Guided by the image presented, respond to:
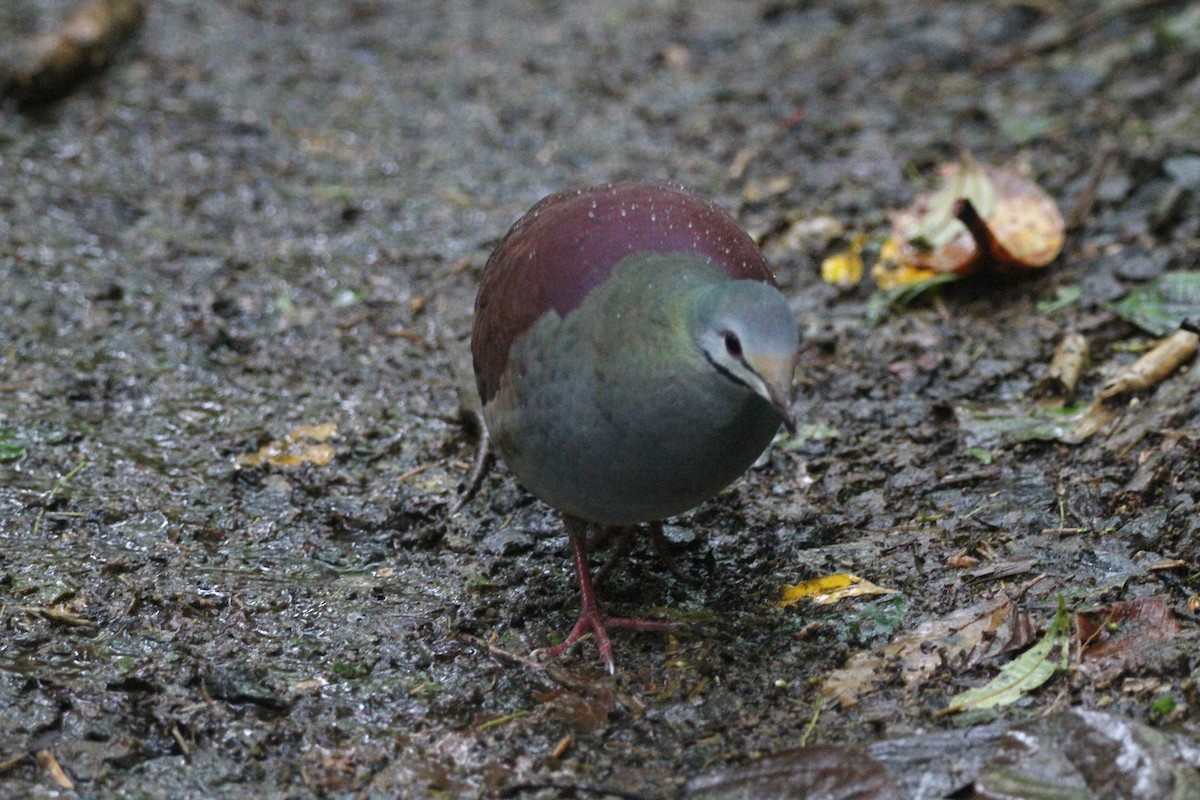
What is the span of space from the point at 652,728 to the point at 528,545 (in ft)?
3.59

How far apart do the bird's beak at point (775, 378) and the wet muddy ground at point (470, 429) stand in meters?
0.86

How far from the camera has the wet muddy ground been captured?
326cm

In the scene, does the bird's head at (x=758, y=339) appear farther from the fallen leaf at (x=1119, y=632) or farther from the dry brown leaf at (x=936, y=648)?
the fallen leaf at (x=1119, y=632)

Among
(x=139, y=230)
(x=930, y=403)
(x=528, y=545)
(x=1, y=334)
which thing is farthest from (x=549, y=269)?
(x=139, y=230)

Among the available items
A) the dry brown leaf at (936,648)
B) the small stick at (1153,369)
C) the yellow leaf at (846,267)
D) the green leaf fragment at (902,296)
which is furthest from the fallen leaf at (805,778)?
the yellow leaf at (846,267)

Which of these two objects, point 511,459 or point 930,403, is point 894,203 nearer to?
point 930,403

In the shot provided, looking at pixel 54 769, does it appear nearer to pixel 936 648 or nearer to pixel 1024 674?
pixel 936 648

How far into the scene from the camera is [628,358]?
10.4ft

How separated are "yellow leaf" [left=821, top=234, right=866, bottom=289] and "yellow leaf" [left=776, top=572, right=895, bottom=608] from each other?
2.11m

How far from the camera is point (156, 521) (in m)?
4.20

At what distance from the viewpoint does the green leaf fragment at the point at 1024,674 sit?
314cm

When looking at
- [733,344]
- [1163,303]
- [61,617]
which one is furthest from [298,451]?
[1163,303]

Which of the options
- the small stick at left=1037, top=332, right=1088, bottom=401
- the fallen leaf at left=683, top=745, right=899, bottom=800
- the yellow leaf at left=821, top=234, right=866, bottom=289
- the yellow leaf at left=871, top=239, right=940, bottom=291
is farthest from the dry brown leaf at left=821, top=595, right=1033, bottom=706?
the yellow leaf at left=821, top=234, right=866, bottom=289

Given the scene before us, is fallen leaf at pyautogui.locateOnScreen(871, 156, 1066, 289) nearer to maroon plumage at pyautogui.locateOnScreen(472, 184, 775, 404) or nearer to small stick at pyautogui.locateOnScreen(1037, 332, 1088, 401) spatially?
small stick at pyautogui.locateOnScreen(1037, 332, 1088, 401)
